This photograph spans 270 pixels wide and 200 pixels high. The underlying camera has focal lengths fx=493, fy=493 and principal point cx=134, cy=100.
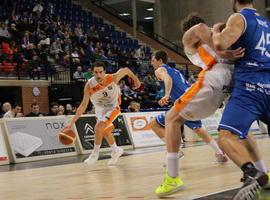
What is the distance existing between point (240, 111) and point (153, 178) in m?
2.55

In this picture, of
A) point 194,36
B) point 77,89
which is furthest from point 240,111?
point 77,89

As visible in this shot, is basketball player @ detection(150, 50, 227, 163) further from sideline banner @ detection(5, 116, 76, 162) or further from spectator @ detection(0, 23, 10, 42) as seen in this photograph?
spectator @ detection(0, 23, 10, 42)

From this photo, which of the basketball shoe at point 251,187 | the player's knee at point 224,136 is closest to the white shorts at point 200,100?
the player's knee at point 224,136

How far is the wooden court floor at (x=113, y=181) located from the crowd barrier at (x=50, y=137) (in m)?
2.72

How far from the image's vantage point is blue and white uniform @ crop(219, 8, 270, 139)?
3.88m

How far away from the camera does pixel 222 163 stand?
25.3 feet

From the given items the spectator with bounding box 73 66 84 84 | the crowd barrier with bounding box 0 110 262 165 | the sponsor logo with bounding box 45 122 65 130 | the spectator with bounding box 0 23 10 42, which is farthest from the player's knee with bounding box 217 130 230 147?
the spectator with bounding box 0 23 10 42

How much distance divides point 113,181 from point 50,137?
5877mm

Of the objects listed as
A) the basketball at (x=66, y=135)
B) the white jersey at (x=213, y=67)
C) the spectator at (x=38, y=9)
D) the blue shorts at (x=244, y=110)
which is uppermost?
the spectator at (x=38, y=9)

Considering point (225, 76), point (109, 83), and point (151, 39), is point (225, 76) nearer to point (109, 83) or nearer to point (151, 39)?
point (109, 83)

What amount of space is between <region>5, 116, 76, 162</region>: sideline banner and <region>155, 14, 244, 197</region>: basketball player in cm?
658

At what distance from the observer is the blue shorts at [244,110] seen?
387 cm

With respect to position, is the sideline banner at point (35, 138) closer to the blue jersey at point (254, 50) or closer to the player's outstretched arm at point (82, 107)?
the player's outstretched arm at point (82, 107)

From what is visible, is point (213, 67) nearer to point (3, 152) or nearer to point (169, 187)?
point (169, 187)
